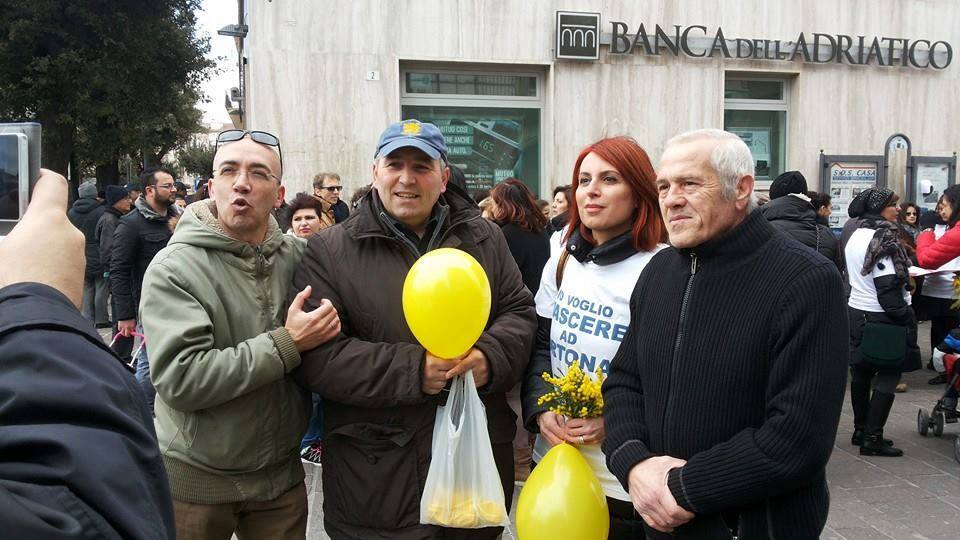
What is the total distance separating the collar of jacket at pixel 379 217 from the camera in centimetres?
238

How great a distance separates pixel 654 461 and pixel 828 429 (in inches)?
18.5

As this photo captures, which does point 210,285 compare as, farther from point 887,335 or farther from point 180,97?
point 180,97

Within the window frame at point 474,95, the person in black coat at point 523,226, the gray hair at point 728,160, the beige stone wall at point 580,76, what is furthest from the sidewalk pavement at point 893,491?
the window frame at point 474,95

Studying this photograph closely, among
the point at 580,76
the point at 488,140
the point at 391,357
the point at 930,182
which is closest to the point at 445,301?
the point at 391,357

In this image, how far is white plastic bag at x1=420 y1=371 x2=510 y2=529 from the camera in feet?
7.27

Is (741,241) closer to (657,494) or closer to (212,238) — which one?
(657,494)

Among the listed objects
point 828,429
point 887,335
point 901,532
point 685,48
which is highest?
point 685,48

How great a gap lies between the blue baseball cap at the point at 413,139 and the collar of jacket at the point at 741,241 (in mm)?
966

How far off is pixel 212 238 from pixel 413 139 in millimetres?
747

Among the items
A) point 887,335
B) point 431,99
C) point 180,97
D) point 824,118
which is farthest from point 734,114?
point 180,97

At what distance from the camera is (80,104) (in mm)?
17047

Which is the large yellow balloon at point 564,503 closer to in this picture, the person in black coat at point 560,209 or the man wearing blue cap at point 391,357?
the man wearing blue cap at point 391,357

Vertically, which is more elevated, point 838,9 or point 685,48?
point 838,9

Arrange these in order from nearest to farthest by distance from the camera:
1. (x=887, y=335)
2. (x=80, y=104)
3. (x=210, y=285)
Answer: (x=210, y=285) → (x=887, y=335) → (x=80, y=104)
